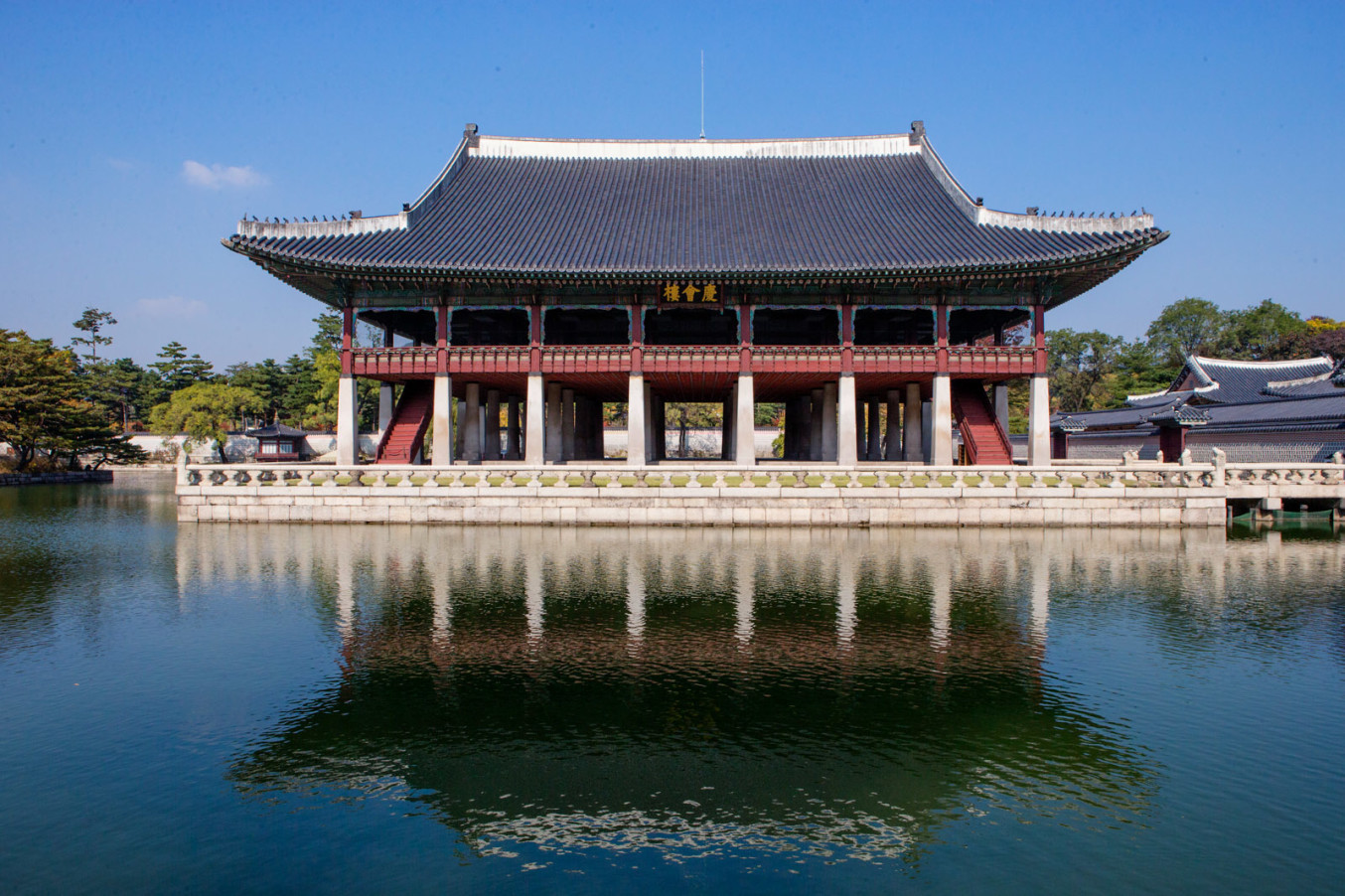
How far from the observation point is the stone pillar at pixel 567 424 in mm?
39438

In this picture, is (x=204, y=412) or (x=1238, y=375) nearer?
(x=1238, y=375)

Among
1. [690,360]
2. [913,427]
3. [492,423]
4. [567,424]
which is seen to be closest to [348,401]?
[492,423]

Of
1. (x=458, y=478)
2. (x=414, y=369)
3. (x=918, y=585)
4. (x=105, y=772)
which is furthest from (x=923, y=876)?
(x=414, y=369)

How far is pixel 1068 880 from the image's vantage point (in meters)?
6.13

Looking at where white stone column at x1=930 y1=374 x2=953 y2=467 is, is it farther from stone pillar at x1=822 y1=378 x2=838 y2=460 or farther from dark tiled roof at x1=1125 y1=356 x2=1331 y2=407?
dark tiled roof at x1=1125 y1=356 x2=1331 y2=407

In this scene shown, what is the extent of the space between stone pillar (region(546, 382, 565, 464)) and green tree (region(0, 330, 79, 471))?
38130mm

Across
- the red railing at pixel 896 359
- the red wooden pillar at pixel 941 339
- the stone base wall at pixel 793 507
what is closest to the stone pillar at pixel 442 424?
the stone base wall at pixel 793 507

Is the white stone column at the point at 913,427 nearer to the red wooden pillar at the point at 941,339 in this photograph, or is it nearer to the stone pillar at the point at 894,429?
the stone pillar at the point at 894,429

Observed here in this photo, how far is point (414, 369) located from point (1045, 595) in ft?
87.0

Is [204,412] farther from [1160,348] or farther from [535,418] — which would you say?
[1160,348]

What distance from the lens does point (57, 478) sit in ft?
177

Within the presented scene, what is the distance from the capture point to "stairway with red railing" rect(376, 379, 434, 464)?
33.2m

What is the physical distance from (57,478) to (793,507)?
181 ft

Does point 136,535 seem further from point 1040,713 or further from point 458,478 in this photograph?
point 1040,713
